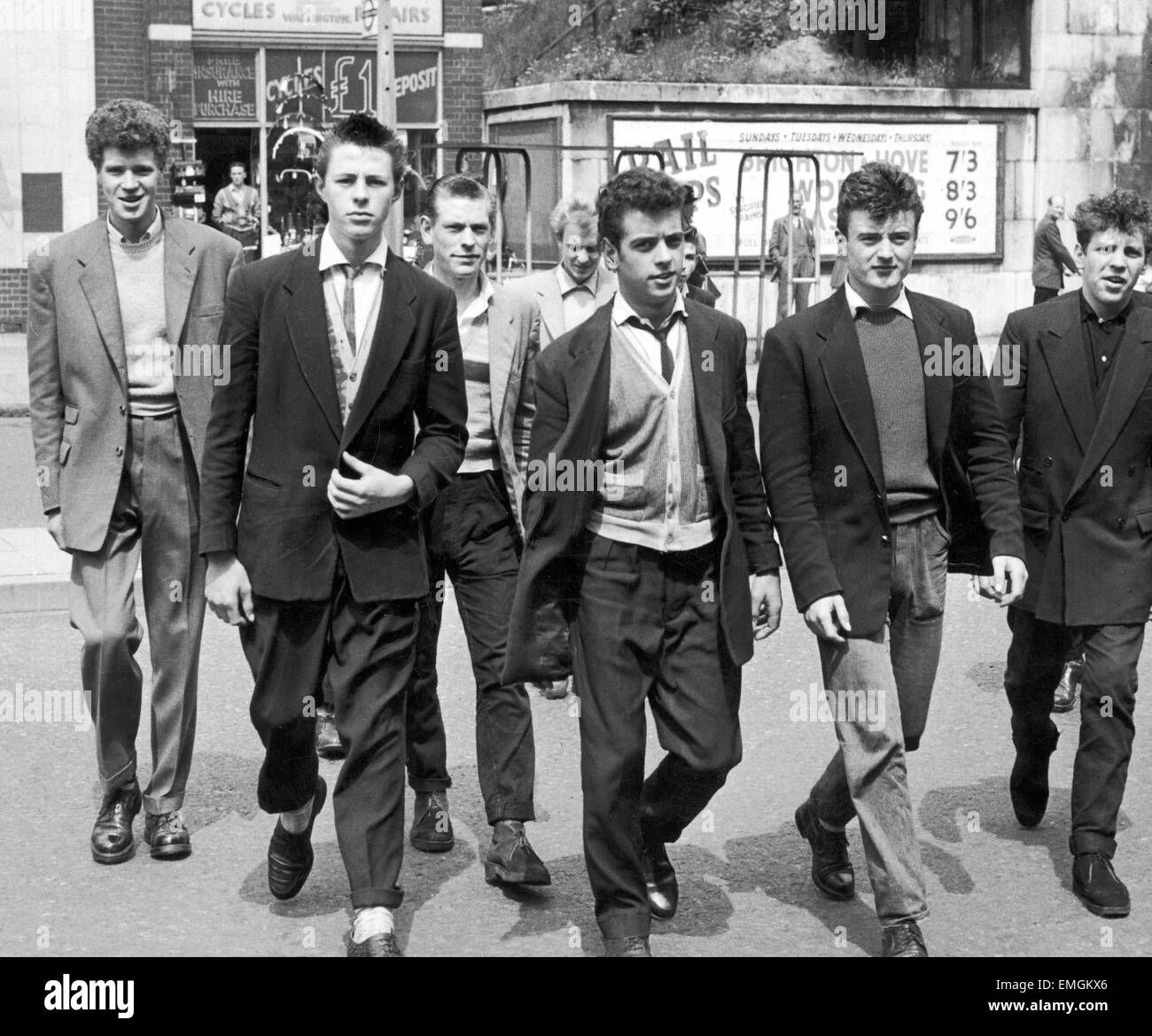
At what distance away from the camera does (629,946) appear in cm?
470

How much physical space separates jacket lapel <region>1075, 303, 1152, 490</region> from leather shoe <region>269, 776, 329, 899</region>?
244 centimetres

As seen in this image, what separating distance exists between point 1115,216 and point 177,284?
9.27 ft

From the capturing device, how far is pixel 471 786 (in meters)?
6.62

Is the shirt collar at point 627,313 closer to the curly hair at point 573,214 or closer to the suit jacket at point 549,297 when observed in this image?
the suit jacket at point 549,297

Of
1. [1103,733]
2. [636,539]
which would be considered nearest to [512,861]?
[636,539]

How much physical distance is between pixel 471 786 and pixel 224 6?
1942 cm

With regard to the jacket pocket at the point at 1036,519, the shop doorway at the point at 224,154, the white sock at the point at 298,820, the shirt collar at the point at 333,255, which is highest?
the shop doorway at the point at 224,154

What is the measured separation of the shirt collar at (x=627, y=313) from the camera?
4871mm

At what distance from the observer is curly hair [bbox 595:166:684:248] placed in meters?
4.73

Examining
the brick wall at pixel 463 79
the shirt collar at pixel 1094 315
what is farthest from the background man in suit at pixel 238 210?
the shirt collar at pixel 1094 315

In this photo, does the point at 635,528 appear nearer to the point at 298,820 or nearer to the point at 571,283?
the point at 298,820

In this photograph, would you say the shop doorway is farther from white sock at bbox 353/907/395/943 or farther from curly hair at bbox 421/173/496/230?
white sock at bbox 353/907/395/943

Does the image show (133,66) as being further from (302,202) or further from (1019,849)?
(1019,849)

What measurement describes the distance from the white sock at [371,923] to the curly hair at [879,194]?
2135mm
